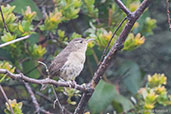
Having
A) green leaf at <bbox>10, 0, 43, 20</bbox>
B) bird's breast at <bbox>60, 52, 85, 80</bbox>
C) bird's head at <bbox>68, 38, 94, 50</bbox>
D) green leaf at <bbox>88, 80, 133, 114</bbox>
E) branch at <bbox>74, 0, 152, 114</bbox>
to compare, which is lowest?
green leaf at <bbox>88, 80, 133, 114</bbox>

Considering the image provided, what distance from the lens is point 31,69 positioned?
356 cm

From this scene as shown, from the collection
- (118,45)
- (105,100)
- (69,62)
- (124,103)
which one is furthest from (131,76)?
(118,45)

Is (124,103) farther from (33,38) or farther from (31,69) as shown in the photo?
(33,38)

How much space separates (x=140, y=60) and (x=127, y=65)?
101cm

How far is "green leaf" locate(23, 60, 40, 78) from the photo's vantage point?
3555 millimetres

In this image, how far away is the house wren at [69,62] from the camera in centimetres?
329

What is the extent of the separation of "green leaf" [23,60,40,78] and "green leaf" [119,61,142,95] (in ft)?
3.76

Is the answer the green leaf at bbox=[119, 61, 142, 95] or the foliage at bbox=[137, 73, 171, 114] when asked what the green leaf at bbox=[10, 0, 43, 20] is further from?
the foliage at bbox=[137, 73, 171, 114]

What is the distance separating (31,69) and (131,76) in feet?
4.20

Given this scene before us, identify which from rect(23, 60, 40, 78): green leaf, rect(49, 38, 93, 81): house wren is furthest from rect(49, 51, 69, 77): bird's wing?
rect(23, 60, 40, 78): green leaf

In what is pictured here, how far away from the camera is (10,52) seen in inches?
132

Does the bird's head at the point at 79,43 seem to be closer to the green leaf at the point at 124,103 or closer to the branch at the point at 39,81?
the green leaf at the point at 124,103

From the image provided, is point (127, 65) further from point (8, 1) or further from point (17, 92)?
point (8, 1)

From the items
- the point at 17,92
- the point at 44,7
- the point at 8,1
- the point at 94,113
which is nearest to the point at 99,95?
the point at 94,113
